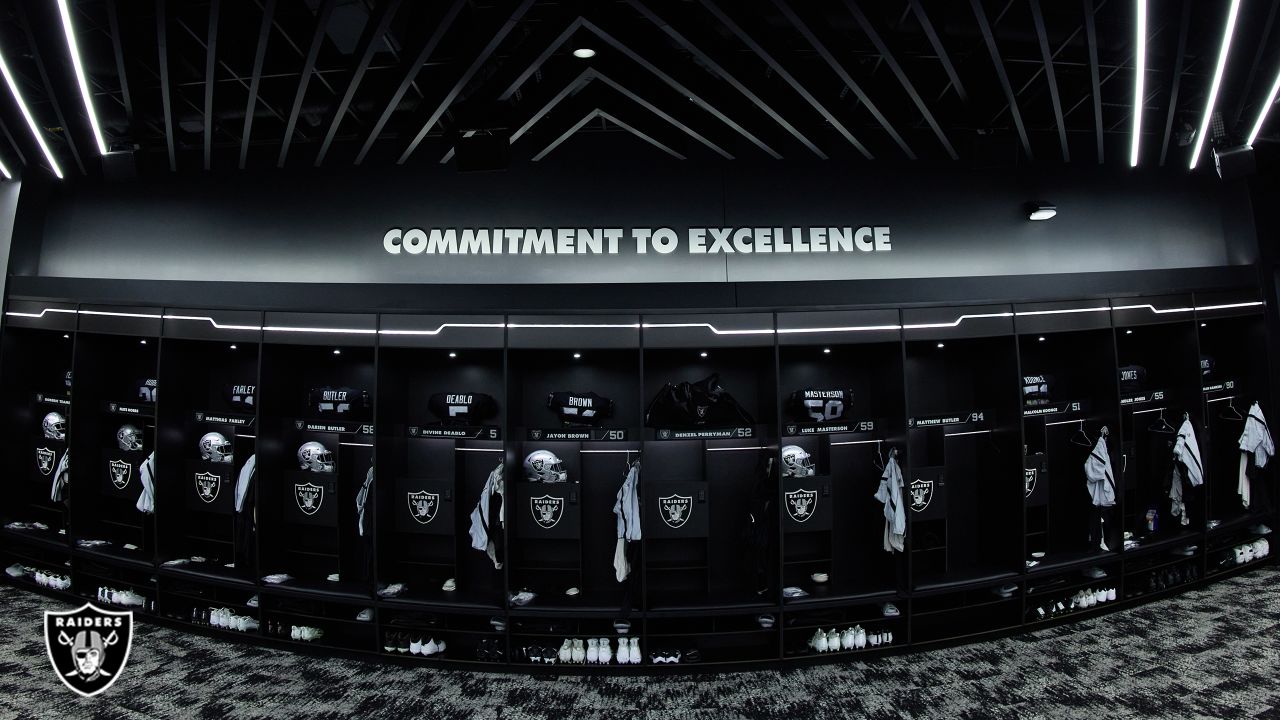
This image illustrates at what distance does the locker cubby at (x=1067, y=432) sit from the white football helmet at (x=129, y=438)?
8204mm

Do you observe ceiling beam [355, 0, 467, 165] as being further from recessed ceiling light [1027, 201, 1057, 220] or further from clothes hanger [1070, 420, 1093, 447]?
clothes hanger [1070, 420, 1093, 447]

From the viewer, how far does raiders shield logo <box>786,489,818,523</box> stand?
440 centimetres

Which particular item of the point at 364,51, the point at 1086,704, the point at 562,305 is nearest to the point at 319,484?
the point at 562,305

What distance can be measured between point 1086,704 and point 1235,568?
3.43m

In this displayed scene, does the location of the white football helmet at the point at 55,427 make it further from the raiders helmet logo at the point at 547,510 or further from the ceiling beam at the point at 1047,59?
the ceiling beam at the point at 1047,59

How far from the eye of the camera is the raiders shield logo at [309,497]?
4.60m

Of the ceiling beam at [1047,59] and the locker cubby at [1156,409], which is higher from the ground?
the ceiling beam at [1047,59]

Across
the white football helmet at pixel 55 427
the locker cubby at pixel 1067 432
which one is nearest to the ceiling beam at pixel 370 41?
the white football helmet at pixel 55 427

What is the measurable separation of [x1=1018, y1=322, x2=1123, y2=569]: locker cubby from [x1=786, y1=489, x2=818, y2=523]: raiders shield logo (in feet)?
6.03

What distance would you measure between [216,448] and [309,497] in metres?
1.14

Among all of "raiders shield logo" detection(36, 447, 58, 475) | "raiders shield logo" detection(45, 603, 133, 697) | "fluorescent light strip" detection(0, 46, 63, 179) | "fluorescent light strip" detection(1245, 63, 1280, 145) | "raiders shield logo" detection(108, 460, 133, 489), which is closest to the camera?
"raiders shield logo" detection(45, 603, 133, 697)

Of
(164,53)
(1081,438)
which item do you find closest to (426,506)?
(164,53)

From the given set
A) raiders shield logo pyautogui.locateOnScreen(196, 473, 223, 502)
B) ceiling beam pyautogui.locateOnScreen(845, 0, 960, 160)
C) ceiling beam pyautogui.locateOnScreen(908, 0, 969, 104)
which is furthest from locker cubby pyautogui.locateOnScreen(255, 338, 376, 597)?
ceiling beam pyautogui.locateOnScreen(908, 0, 969, 104)

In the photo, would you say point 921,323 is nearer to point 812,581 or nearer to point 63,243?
point 812,581
